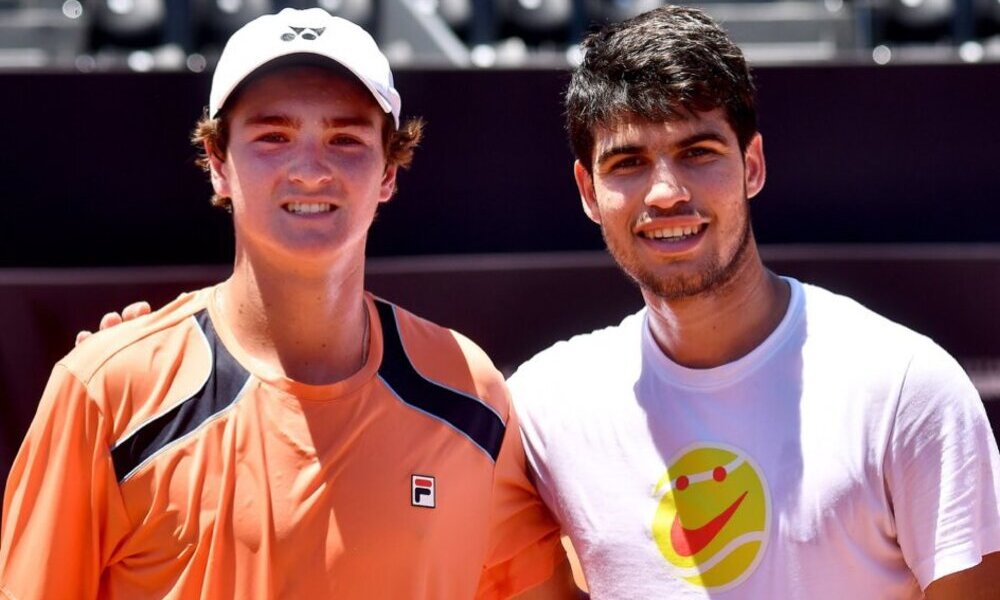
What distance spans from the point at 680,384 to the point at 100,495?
1.02m

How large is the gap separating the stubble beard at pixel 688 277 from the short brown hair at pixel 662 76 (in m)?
0.20

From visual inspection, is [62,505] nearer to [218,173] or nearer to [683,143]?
[218,173]

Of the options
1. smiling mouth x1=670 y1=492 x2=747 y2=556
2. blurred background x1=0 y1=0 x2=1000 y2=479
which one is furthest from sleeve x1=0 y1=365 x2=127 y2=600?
blurred background x1=0 y1=0 x2=1000 y2=479

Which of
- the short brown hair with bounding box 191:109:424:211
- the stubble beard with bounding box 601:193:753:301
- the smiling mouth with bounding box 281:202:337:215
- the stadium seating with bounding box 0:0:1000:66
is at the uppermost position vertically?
the stadium seating with bounding box 0:0:1000:66

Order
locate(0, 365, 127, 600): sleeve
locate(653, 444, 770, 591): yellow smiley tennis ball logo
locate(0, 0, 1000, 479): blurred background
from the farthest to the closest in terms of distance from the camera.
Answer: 1. locate(0, 0, 1000, 479): blurred background
2. locate(653, 444, 770, 591): yellow smiley tennis ball logo
3. locate(0, 365, 127, 600): sleeve

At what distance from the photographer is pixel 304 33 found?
85.0 inches

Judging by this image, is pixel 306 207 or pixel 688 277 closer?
pixel 306 207

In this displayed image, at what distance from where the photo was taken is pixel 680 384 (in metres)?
2.32

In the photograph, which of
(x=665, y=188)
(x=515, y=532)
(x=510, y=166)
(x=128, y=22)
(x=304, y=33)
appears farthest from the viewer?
(x=128, y=22)

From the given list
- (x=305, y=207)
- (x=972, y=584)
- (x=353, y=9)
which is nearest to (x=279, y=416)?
(x=305, y=207)

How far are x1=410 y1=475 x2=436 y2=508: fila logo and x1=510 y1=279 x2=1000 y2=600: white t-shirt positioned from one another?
12.3 inches

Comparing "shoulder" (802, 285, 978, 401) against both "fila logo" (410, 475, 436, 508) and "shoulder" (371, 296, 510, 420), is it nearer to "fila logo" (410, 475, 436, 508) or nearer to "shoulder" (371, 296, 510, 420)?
"shoulder" (371, 296, 510, 420)

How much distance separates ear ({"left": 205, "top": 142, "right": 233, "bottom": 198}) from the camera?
2229 mm

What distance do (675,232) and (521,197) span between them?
2.16 m
